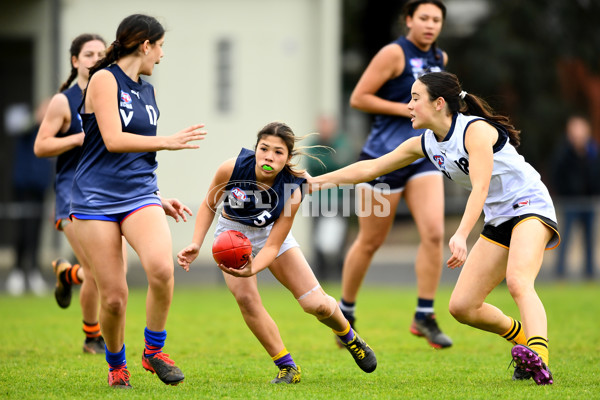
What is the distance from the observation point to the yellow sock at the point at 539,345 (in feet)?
16.2

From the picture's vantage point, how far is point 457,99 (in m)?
5.33

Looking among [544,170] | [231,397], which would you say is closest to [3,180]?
[231,397]

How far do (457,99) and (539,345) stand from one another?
1.57 meters

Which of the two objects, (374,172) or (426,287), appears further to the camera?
(426,287)

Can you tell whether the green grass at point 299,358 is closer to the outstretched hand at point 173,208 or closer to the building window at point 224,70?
the outstretched hand at point 173,208

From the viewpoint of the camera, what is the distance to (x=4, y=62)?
1567 centimetres

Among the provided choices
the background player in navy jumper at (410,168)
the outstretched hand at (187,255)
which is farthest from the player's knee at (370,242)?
the outstretched hand at (187,255)

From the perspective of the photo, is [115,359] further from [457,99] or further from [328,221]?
[328,221]

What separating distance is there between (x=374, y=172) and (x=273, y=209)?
0.77 m

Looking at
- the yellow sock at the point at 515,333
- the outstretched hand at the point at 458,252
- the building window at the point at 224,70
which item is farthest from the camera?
the building window at the point at 224,70

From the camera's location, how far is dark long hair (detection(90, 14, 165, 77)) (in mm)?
5012

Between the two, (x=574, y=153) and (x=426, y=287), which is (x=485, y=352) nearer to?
(x=426, y=287)

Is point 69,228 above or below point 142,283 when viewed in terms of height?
above

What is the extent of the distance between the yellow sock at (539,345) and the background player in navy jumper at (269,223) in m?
1.03
